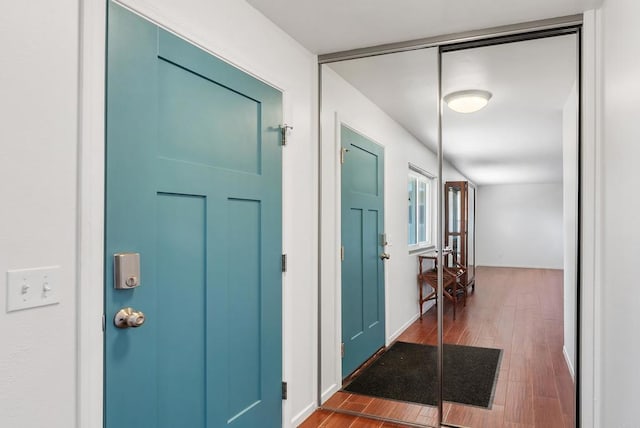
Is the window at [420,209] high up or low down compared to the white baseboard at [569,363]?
up

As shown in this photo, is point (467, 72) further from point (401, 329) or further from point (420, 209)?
point (401, 329)

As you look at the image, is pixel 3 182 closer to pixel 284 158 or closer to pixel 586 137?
pixel 284 158

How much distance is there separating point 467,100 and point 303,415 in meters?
2.30

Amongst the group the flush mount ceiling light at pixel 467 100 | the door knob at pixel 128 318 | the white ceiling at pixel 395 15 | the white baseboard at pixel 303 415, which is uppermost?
the white ceiling at pixel 395 15

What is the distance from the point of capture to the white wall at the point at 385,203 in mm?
2820

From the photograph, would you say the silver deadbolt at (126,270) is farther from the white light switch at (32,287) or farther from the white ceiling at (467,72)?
the white ceiling at (467,72)

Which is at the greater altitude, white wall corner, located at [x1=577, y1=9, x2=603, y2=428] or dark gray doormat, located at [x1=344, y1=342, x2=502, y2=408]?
white wall corner, located at [x1=577, y1=9, x2=603, y2=428]

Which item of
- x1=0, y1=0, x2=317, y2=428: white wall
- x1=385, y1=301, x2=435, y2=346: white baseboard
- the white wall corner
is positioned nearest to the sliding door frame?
the white wall corner

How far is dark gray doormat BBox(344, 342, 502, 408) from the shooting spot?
2.75 meters

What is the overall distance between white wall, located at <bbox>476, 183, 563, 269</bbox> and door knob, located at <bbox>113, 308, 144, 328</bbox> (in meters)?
2.28

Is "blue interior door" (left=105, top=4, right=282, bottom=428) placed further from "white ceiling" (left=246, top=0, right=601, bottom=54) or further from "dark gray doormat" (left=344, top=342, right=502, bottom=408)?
"dark gray doormat" (left=344, top=342, right=502, bottom=408)

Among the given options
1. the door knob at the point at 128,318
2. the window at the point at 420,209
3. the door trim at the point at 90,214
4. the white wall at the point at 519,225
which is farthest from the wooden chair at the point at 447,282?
the door trim at the point at 90,214

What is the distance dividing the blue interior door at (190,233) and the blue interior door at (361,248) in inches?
30.1

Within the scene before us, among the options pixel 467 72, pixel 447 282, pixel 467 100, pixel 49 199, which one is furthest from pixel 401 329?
pixel 49 199
